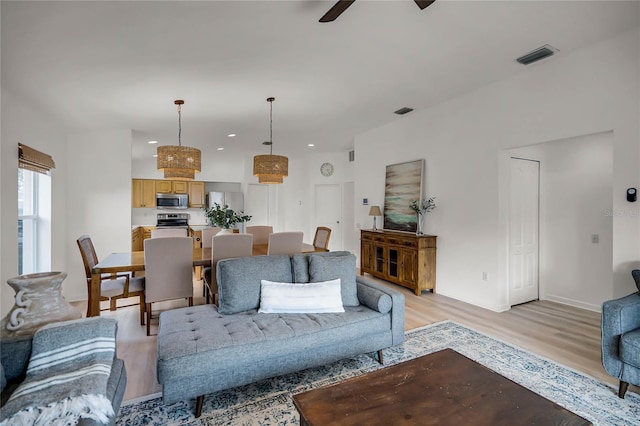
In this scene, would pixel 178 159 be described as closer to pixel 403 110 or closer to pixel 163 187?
pixel 403 110

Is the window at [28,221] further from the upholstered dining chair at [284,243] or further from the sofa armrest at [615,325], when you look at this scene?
the sofa armrest at [615,325]

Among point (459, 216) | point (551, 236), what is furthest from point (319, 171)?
point (551, 236)

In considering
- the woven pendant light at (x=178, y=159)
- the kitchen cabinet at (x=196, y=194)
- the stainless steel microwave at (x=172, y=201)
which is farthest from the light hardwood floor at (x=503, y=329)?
the kitchen cabinet at (x=196, y=194)

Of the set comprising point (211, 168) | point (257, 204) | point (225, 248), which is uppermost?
point (211, 168)

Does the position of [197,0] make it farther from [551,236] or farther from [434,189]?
[551,236]

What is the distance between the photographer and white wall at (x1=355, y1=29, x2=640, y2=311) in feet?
8.96

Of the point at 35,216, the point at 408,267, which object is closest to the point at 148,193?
the point at 35,216

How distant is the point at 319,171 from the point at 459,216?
4270 mm

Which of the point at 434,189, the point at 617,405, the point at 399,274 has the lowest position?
the point at 617,405

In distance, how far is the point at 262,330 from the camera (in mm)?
2186

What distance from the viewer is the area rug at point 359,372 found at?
191cm

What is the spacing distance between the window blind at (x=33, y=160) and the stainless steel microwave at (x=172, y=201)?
13.6 ft

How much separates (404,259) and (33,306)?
424cm

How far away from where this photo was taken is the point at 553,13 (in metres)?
2.38
